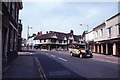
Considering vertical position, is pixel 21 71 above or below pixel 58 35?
below

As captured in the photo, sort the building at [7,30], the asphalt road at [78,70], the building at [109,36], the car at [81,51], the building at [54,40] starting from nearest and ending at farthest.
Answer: the asphalt road at [78,70] → the building at [7,30] → the car at [81,51] → the building at [109,36] → the building at [54,40]

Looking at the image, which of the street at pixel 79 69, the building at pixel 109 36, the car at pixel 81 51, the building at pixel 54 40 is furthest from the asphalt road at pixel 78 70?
the building at pixel 54 40

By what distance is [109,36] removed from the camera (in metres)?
23.0

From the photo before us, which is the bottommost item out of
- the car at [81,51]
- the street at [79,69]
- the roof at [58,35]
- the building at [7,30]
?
the street at [79,69]

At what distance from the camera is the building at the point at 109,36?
20.5 meters

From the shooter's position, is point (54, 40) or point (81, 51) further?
point (54, 40)

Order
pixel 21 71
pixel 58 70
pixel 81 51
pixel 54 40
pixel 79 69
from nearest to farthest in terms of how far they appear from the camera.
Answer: pixel 21 71 < pixel 58 70 < pixel 79 69 < pixel 81 51 < pixel 54 40

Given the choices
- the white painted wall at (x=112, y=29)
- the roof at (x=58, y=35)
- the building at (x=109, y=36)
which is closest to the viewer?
the building at (x=109, y=36)

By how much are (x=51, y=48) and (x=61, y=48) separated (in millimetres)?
6855

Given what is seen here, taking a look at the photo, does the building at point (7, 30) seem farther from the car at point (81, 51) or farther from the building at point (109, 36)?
the building at point (109, 36)

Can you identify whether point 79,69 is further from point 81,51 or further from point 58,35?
point 58,35

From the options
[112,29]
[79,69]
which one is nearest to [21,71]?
[79,69]

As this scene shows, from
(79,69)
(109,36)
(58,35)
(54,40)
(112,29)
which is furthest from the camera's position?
(58,35)

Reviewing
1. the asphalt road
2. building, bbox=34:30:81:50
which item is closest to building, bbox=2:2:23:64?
the asphalt road
